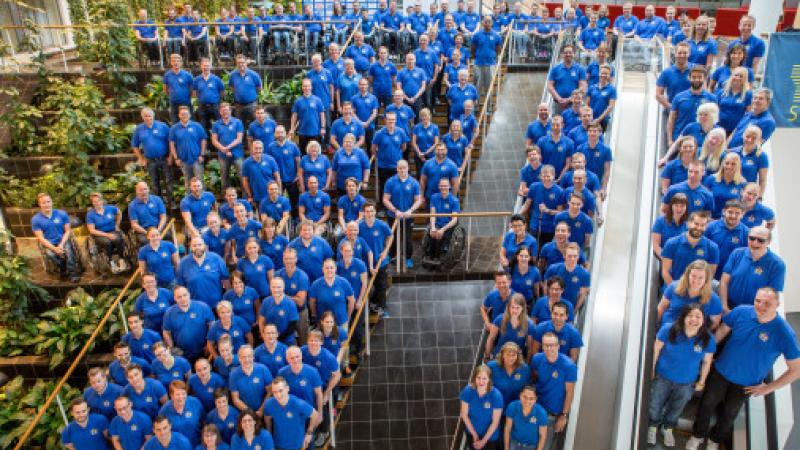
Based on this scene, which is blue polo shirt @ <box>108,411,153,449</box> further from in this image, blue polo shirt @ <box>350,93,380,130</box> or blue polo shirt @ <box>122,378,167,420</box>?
blue polo shirt @ <box>350,93,380,130</box>

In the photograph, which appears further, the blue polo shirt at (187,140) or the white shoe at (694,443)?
the blue polo shirt at (187,140)

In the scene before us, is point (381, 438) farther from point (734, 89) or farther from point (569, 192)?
point (734, 89)

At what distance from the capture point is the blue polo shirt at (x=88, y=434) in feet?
20.3

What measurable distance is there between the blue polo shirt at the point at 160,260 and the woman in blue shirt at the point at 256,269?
1.17 meters

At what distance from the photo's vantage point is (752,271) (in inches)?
221

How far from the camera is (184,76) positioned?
10.9m

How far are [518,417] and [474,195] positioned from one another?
5499 mm

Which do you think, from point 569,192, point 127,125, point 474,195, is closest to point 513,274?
point 569,192

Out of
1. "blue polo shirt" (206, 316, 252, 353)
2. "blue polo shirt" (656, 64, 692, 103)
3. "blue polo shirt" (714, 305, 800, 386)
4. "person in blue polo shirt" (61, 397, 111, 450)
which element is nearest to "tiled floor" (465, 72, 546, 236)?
"blue polo shirt" (656, 64, 692, 103)

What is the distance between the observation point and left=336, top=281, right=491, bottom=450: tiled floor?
23.3 feet

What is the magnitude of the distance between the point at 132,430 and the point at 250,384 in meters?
1.13

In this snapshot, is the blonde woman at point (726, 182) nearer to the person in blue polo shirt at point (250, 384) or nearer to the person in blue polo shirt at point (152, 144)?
the person in blue polo shirt at point (250, 384)

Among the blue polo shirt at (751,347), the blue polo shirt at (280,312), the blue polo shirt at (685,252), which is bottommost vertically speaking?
the blue polo shirt at (280,312)

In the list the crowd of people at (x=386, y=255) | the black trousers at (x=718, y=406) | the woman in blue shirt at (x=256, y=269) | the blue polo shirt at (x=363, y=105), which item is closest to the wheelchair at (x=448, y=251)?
the crowd of people at (x=386, y=255)
